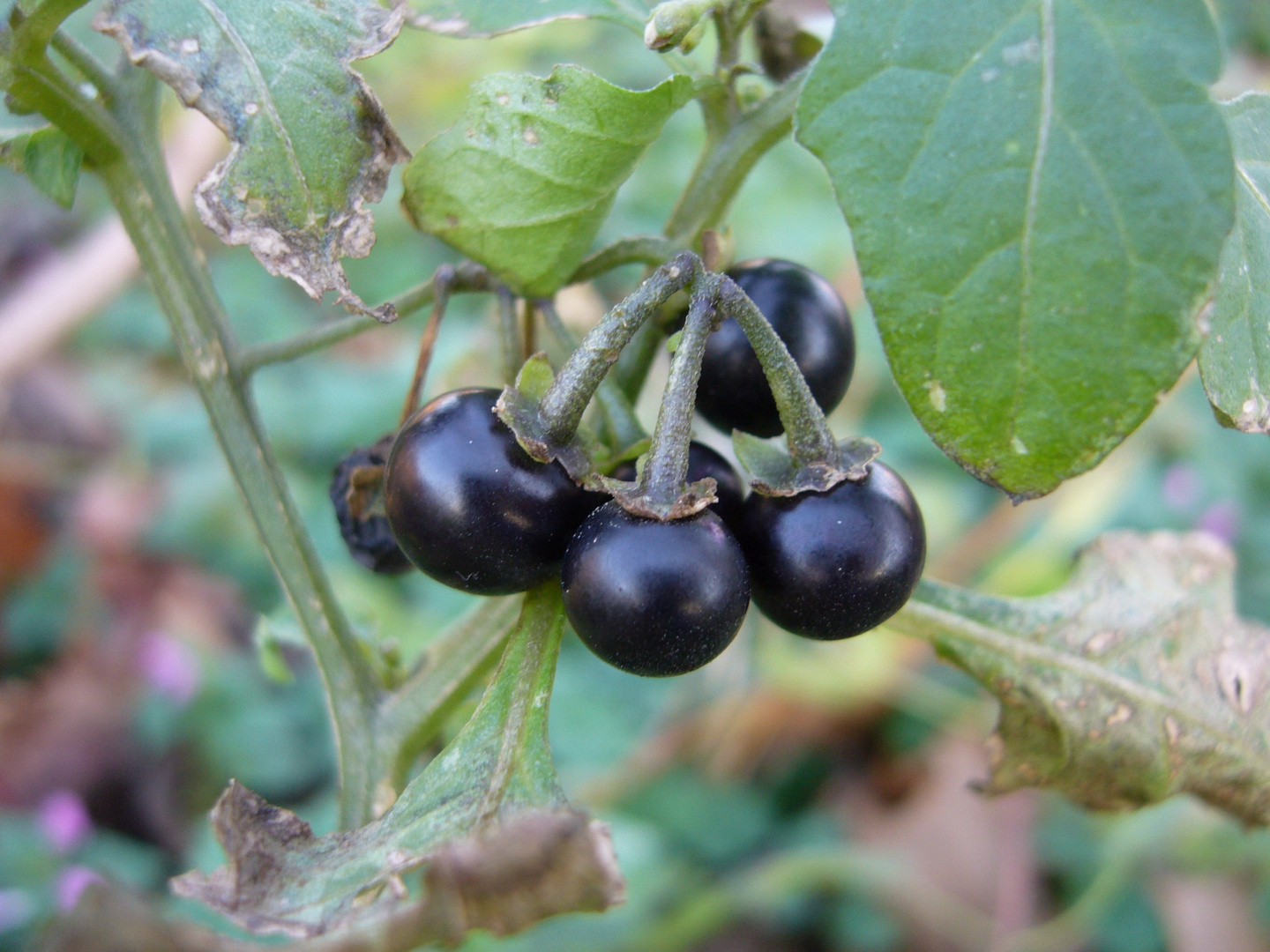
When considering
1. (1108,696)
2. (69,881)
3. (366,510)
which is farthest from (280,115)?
(69,881)

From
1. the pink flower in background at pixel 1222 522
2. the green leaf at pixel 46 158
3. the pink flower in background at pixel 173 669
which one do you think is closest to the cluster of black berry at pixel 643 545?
the green leaf at pixel 46 158

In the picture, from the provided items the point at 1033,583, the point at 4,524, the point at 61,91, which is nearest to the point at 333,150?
the point at 61,91

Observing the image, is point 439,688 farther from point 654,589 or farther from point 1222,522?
point 1222,522

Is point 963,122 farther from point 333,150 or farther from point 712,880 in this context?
point 712,880

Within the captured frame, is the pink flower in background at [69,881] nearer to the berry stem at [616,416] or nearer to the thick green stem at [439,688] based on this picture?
the thick green stem at [439,688]

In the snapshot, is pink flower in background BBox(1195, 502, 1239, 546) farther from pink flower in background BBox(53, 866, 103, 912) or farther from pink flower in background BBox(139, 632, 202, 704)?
pink flower in background BBox(53, 866, 103, 912)

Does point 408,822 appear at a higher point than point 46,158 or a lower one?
lower
